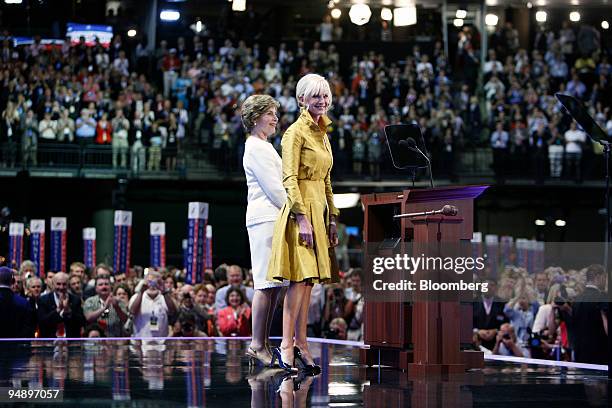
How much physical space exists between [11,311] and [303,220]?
4.42 metres

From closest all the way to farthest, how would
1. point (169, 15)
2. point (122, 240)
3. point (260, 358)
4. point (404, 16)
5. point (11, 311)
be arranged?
point (260, 358) < point (11, 311) < point (122, 240) < point (169, 15) < point (404, 16)

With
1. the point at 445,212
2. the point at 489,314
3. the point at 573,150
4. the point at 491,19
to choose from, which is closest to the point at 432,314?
the point at 445,212

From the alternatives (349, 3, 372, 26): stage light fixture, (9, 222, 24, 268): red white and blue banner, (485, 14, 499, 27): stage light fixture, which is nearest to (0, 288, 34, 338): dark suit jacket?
(9, 222, 24, 268): red white and blue banner

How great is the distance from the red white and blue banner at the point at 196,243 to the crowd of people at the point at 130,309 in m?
1.62

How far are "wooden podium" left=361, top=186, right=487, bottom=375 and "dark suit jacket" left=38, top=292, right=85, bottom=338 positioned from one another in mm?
4561

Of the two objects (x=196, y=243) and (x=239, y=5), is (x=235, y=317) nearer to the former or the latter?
(x=196, y=243)

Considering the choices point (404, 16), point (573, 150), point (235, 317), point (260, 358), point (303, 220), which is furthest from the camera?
point (404, 16)

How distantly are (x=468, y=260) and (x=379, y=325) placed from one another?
713 mm

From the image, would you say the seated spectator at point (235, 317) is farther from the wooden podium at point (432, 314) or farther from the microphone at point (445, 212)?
the microphone at point (445, 212)

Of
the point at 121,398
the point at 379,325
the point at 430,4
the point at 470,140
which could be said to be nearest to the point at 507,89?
the point at 470,140

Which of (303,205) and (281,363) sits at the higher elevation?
(303,205)

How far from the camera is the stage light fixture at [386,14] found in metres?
30.7

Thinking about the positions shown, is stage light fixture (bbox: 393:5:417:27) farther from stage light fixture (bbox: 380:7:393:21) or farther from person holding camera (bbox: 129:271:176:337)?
person holding camera (bbox: 129:271:176:337)

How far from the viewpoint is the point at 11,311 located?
9.51 metres
